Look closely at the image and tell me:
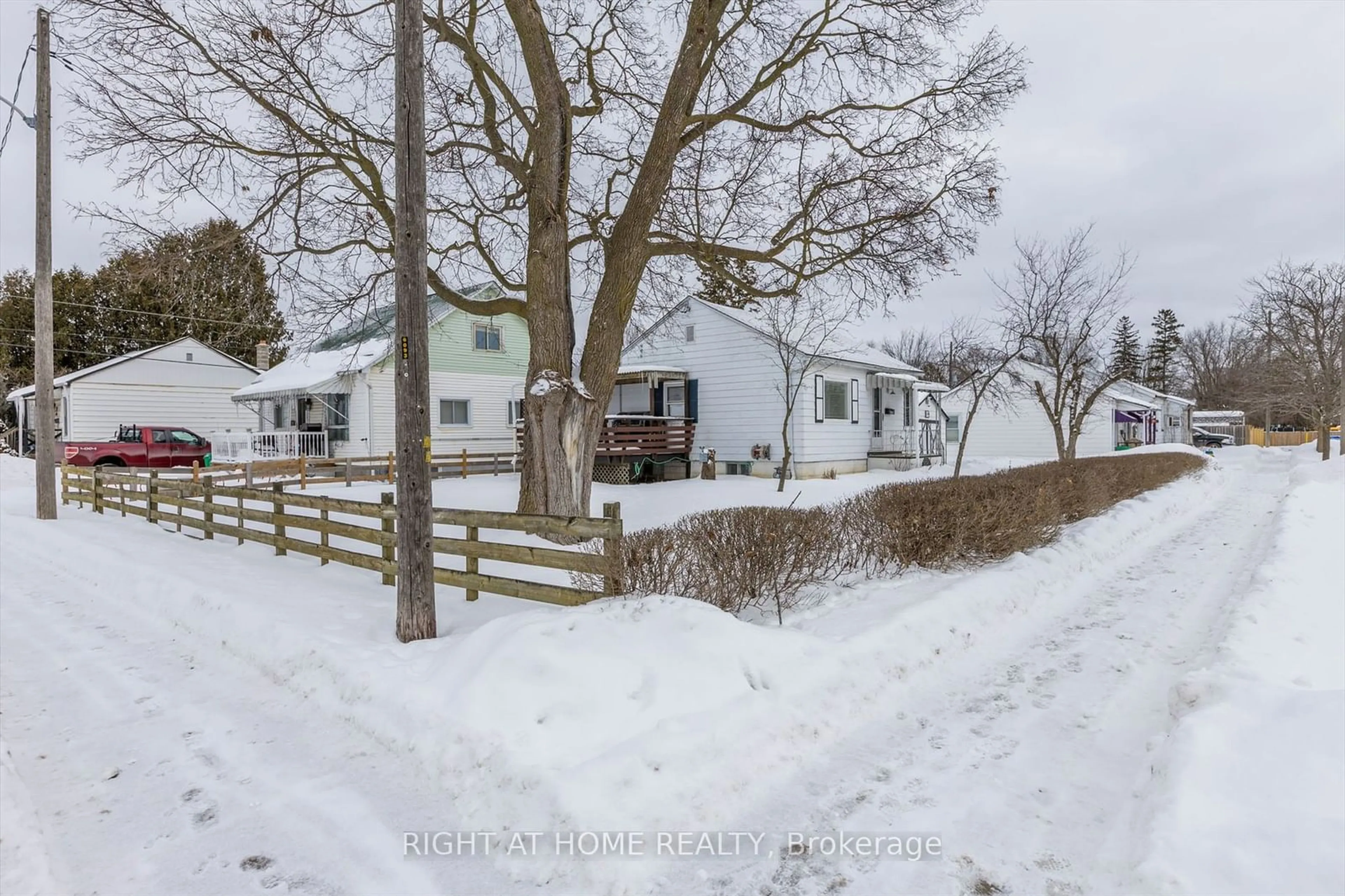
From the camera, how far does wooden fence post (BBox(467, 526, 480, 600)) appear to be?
6820 mm

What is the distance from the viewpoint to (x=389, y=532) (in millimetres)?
7418

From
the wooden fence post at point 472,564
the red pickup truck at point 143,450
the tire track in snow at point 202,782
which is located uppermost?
the red pickup truck at point 143,450

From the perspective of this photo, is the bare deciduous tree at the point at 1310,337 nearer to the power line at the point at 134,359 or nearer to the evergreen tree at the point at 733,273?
the evergreen tree at the point at 733,273

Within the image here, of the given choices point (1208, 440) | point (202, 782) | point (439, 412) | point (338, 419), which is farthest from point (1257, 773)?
point (1208, 440)

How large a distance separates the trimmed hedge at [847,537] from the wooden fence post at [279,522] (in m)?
5.31

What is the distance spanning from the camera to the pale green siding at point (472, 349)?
24688mm

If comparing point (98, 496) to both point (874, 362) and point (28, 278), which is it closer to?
point (874, 362)

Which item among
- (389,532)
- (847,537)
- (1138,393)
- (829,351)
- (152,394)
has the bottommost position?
(847,537)

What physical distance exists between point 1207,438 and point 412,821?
214ft

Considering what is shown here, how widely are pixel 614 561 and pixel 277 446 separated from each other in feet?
76.5

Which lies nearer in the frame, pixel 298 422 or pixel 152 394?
pixel 298 422

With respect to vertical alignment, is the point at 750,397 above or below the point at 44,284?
below

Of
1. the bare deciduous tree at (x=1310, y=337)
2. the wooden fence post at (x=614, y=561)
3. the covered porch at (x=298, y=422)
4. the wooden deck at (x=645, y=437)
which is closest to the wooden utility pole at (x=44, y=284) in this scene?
the covered porch at (x=298, y=422)

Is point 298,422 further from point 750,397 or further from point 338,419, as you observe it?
point 750,397
